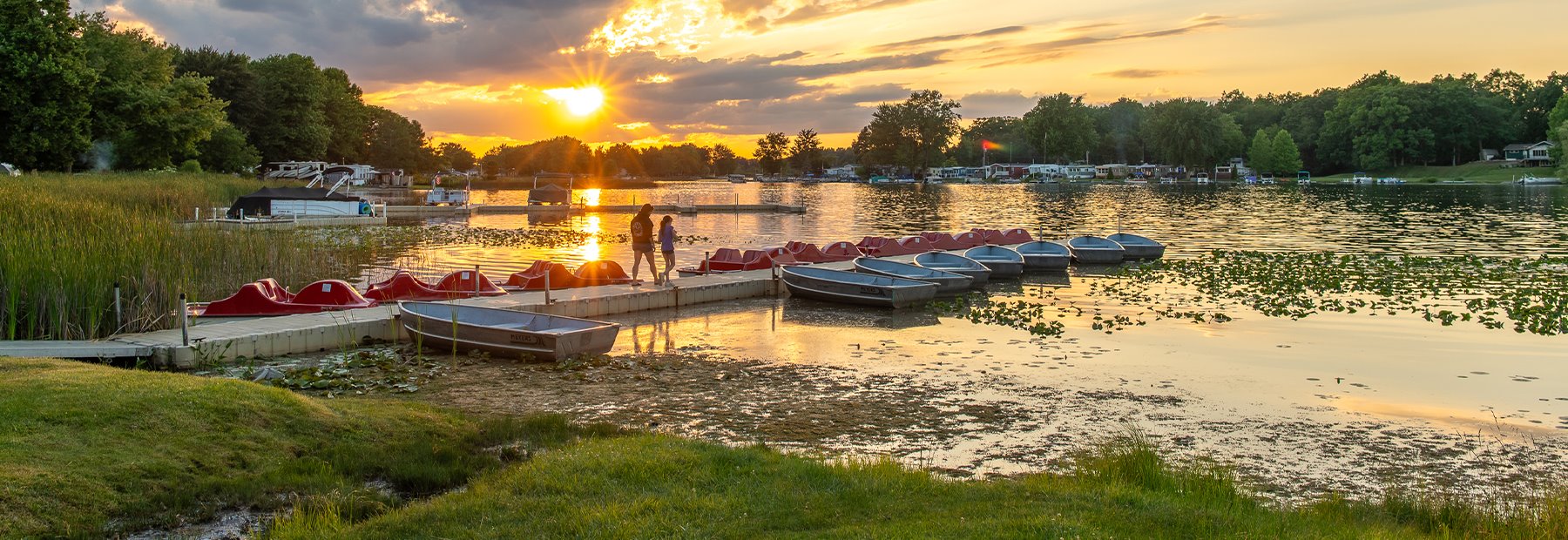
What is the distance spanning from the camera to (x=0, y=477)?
302 inches

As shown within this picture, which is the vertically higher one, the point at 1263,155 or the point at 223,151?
the point at 1263,155

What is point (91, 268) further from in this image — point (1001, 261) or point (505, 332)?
point (1001, 261)

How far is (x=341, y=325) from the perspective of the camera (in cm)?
1766

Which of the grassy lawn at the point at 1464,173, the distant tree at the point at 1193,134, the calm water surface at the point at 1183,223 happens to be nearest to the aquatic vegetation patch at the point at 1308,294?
the calm water surface at the point at 1183,223

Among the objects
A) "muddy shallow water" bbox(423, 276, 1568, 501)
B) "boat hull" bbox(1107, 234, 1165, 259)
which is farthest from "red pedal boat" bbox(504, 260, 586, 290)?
"boat hull" bbox(1107, 234, 1165, 259)

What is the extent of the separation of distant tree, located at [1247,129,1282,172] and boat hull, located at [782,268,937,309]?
532ft

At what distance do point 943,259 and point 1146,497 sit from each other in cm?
2253

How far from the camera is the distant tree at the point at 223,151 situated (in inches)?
3036

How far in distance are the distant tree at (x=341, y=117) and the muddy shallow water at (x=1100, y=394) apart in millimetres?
106176

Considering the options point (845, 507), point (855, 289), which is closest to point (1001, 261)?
point (855, 289)

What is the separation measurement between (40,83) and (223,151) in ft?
108

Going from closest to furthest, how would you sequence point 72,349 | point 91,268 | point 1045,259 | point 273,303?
1. point 72,349
2. point 91,268
3. point 273,303
4. point 1045,259

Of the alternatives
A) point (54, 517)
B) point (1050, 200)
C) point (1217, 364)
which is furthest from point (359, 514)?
point (1050, 200)

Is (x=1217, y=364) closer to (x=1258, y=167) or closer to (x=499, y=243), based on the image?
(x=499, y=243)
